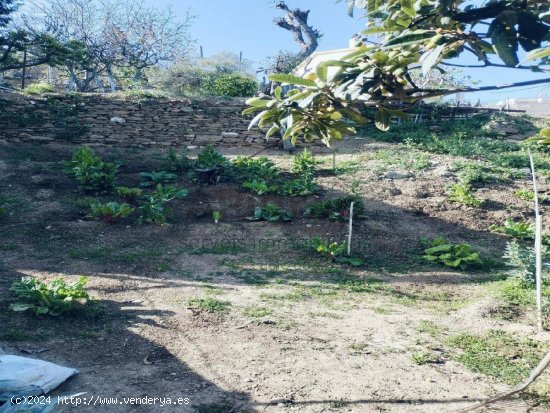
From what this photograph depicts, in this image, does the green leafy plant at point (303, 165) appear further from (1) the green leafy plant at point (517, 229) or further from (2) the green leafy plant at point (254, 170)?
(1) the green leafy plant at point (517, 229)

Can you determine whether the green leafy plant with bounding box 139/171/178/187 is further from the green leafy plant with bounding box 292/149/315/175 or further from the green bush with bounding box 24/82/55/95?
the green bush with bounding box 24/82/55/95

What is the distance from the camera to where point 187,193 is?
26.7ft

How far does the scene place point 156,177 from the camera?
8.61 m

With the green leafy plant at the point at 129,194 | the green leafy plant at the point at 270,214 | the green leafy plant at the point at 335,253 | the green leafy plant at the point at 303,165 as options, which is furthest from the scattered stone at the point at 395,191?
the green leafy plant at the point at 129,194

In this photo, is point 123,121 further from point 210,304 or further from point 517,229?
point 517,229

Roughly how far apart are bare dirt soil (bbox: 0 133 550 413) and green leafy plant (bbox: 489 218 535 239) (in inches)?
11.4

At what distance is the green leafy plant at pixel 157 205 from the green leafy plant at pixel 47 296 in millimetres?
3041

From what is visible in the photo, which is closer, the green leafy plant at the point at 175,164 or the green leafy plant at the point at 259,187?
the green leafy plant at the point at 259,187

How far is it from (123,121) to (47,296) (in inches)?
347

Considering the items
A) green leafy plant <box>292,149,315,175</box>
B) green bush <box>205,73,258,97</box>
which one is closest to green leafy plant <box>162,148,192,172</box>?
green leafy plant <box>292,149,315,175</box>

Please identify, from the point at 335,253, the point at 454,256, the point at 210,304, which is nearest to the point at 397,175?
Result: the point at 454,256

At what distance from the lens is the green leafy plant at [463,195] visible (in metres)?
7.97

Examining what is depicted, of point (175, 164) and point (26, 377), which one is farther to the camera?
point (175, 164)

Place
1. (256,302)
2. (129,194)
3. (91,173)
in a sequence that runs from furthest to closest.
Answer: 1. (91,173)
2. (129,194)
3. (256,302)
